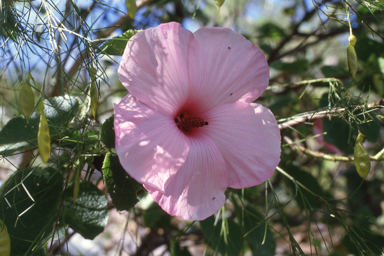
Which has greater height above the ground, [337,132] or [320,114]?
[320,114]

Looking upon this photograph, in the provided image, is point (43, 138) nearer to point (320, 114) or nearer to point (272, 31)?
point (320, 114)

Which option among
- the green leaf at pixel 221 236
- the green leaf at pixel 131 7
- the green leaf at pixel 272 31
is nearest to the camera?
the green leaf at pixel 131 7

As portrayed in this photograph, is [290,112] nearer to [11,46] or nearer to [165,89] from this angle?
[165,89]

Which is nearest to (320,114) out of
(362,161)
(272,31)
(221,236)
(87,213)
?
(362,161)

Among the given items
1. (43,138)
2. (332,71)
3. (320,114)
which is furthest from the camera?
(332,71)

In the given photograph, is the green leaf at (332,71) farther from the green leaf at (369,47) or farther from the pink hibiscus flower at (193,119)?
the pink hibiscus flower at (193,119)

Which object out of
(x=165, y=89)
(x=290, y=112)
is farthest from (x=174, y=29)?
(x=290, y=112)

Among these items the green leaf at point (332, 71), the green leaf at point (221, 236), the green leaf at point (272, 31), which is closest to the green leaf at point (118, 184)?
the green leaf at point (221, 236)
